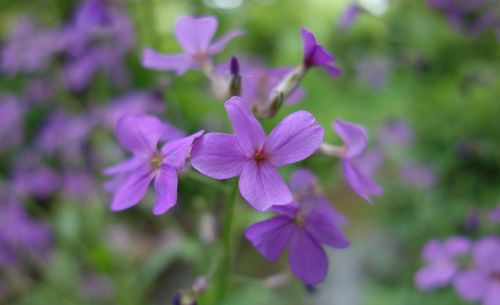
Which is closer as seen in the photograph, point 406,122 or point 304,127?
point 304,127

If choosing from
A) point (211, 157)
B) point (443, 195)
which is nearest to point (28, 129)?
point (443, 195)

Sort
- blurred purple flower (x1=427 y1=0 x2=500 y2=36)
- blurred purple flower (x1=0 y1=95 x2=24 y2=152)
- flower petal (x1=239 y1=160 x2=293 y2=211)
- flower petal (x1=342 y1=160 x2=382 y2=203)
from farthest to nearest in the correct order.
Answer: blurred purple flower (x1=0 y1=95 x2=24 y2=152)
blurred purple flower (x1=427 y1=0 x2=500 y2=36)
flower petal (x1=342 y1=160 x2=382 y2=203)
flower petal (x1=239 y1=160 x2=293 y2=211)

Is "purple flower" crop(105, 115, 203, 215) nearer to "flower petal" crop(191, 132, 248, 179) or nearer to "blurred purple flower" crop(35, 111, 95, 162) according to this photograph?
"flower petal" crop(191, 132, 248, 179)

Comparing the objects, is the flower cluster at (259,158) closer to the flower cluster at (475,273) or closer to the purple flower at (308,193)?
the purple flower at (308,193)

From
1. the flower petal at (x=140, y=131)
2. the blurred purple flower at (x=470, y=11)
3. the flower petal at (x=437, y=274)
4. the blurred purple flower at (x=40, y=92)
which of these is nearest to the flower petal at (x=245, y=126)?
the flower petal at (x=140, y=131)

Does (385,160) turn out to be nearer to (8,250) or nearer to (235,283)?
(235,283)

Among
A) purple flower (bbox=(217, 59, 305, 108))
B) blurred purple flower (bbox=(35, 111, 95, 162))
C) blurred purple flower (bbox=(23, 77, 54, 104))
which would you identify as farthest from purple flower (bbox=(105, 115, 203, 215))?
blurred purple flower (bbox=(23, 77, 54, 104))
